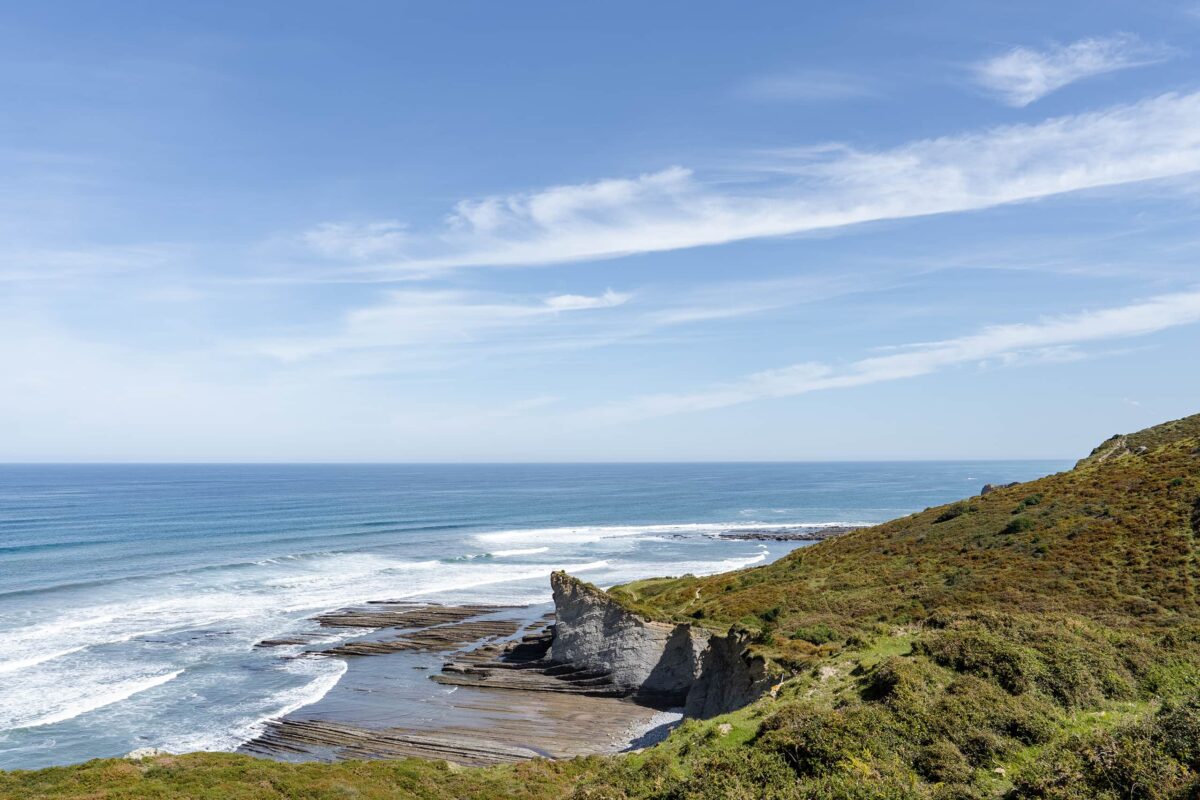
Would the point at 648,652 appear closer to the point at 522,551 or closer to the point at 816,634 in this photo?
the point at 816,634

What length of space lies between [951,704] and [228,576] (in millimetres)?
71109

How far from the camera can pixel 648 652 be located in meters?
39.1

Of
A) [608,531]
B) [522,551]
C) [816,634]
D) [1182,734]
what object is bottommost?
[608,531]

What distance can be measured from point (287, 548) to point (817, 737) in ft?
281

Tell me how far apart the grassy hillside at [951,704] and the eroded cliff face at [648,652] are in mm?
2153

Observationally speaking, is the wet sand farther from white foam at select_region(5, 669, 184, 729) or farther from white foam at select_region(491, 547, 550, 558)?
white foam at select_region(491, 547, 550, 558)

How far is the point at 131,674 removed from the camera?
4066 cm

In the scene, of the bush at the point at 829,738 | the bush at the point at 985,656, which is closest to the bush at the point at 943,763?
the bush at the point at 829,738

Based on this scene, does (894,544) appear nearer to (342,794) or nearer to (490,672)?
(490,672)

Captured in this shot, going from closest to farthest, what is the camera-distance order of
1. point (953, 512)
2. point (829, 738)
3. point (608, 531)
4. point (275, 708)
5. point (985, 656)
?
point (829, 738) → point (985, 656) → point (275, 708) → point (953, 512) → point (608, 531)

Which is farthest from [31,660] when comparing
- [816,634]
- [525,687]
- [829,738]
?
[829,738]

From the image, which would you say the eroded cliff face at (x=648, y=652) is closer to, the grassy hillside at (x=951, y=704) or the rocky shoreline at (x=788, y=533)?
the grassy hillside at (x=951, y=704)

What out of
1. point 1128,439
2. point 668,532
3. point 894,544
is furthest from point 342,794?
point 668,532

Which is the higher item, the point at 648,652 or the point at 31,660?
the point at 648,652
